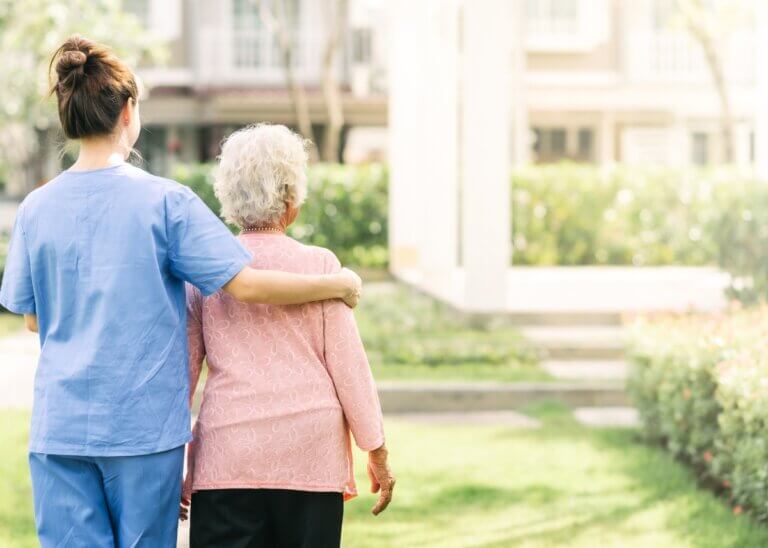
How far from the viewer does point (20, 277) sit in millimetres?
3385

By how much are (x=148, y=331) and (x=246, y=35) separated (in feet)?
95.7

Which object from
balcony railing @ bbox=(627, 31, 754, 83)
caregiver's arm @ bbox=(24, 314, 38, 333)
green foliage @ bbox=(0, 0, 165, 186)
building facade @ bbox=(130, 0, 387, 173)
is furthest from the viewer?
balcony railing @ bbox=(627, 31, 754, 83)

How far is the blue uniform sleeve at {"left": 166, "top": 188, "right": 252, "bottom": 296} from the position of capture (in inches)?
128

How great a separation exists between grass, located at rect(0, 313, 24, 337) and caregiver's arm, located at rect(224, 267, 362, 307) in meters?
10.8

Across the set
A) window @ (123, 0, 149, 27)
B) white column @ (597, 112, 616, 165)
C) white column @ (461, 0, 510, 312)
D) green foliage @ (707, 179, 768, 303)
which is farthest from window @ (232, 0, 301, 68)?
green foliage @ (707, 179, 768, 303)

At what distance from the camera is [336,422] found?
3.46 m

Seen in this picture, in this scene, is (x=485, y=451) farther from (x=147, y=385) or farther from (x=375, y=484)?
(x=147, y=385)

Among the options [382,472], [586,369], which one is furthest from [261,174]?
[586,369]

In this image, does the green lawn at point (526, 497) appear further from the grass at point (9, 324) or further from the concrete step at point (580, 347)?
the grass at point (9, 324)

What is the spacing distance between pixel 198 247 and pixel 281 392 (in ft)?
1.48

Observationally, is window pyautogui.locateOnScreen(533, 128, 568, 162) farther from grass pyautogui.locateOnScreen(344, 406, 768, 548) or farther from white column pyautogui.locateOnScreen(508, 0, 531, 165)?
grass pyautogui.locateOnScreen(344, 406, 768, 548)

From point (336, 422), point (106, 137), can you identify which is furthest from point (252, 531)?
point (106, 137)

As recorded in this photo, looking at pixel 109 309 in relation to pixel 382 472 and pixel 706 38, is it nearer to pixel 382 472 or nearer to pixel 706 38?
pixel 382 472

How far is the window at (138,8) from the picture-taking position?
31.8 meters
